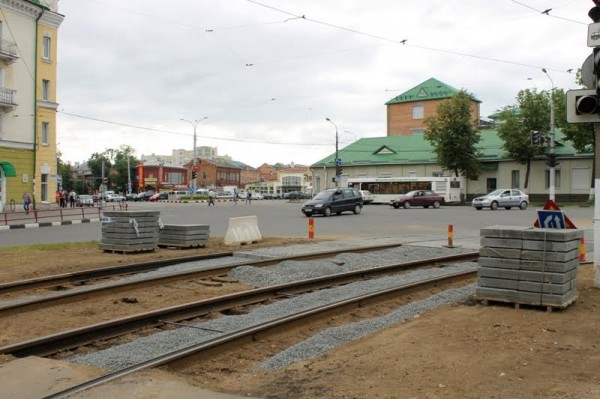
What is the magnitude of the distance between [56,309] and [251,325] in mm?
3370

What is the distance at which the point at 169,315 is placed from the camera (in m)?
8.19

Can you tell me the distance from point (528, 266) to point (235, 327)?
4103 mm

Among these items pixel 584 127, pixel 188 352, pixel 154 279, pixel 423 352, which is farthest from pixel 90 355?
pixel 584 127

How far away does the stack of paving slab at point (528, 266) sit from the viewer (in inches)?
314

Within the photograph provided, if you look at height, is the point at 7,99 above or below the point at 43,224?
above

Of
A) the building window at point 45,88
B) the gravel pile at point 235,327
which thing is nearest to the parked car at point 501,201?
the building window at point 45,88

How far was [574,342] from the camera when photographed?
21.4ft

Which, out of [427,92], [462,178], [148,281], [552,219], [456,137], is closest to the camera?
[552,219]

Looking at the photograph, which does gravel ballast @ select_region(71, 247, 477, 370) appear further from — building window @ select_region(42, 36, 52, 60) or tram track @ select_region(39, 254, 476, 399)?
building window @ select_region(42, 36, 52, 60)

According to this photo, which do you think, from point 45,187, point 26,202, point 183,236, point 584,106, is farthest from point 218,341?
point 45,187

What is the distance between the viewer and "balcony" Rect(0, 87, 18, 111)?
3816cm

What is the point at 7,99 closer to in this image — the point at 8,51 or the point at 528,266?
the point at 8,51

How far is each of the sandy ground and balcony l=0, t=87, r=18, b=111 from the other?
3688 cm

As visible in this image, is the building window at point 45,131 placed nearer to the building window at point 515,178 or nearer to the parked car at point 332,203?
the parked car at point 332,203
